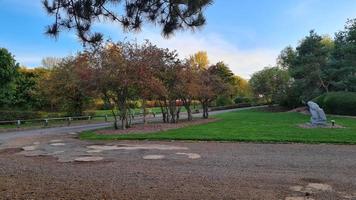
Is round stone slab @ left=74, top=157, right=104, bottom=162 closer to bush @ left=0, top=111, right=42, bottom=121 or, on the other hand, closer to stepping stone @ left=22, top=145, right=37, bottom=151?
stepping stone @ left=22, top=145, right=37, bottom=151

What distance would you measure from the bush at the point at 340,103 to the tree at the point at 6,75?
25017mm

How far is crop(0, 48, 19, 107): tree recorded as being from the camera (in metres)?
28.0

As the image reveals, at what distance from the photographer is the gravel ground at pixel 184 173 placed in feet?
19.6

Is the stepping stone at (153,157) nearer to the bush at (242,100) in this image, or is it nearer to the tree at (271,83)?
the tree at (271,83)

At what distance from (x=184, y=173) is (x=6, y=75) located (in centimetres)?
2449

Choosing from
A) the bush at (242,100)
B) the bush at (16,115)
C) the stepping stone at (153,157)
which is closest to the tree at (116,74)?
the stepping stone at (153,157)

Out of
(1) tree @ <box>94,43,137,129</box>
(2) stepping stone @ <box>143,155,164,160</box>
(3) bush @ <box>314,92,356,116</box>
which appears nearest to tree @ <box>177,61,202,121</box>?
(1) tree @ <box>94,43,137,129</box>

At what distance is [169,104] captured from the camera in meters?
26.0

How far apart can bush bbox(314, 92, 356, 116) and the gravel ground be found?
691 inches

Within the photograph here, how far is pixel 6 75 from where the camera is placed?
1107 inches

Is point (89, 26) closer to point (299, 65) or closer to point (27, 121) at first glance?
point (27, 121)

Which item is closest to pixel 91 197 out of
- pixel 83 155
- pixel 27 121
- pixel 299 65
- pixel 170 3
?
pixel 170 3

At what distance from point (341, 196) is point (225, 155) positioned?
4.46 metres

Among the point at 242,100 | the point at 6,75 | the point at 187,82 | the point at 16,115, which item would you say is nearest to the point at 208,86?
the point at 187,82
